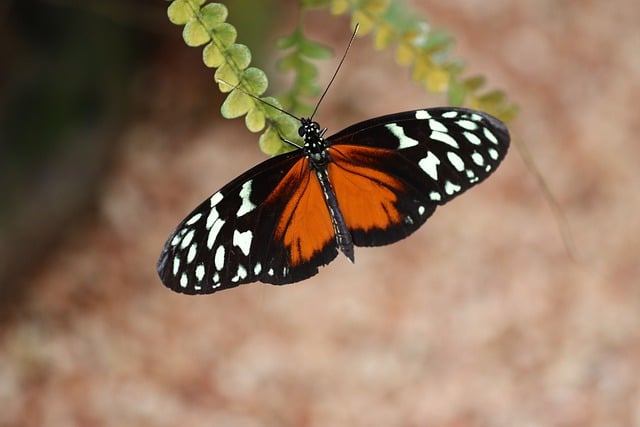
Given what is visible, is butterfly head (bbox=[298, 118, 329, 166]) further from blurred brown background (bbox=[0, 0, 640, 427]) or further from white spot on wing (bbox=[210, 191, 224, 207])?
blurred brown background (bbox=[0, 0, 640, 427])

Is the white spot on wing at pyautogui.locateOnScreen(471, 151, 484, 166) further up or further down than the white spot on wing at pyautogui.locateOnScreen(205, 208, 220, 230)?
further up

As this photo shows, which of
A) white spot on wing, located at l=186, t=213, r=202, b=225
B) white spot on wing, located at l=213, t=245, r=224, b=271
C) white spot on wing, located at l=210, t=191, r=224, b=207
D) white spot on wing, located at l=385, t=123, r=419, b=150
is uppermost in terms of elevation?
white spot on wing, located at l=385, t=123, r=419, b=150

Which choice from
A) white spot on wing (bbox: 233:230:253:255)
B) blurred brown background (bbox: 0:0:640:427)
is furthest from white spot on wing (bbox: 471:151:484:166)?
blurred brown background (bbox: 0:0:640:427)

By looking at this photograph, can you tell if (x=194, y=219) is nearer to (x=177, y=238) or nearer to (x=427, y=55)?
(x=177, y=238)

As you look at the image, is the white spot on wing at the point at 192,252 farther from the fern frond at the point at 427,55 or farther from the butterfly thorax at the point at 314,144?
the fern frond at the point at 427,55

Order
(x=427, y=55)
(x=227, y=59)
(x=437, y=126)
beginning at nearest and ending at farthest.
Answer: (x=227, y=59), (x=437, y=126), (x=427, y=55)

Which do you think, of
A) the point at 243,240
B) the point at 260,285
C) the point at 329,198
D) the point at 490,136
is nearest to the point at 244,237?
the point at 243,240

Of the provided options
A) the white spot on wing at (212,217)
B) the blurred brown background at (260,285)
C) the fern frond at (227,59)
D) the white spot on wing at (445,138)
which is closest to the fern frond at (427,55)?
the white spot on wing at (445,138)
